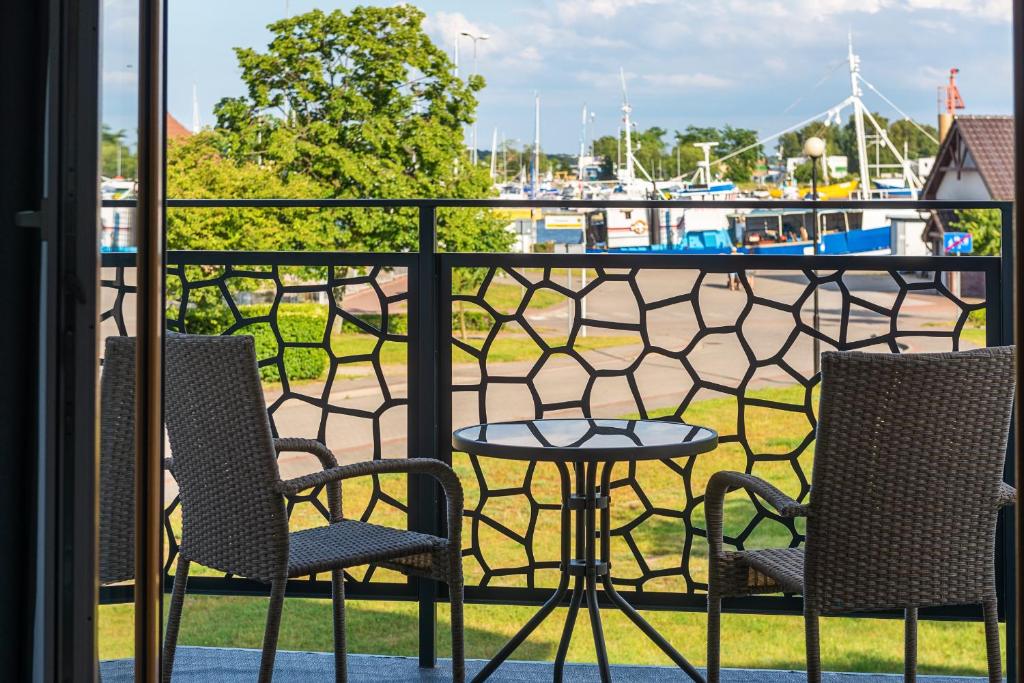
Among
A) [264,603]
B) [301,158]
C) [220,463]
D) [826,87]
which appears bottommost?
[264,603]

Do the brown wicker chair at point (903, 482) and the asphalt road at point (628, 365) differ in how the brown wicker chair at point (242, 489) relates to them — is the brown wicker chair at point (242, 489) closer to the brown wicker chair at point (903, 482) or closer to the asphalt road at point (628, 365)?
the brown wicker chair at point (903, 482)

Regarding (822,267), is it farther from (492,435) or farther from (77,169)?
(77,169)

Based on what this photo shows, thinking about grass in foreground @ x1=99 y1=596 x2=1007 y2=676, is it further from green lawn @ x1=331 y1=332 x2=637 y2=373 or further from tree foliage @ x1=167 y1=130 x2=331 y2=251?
green lawn @ x1=331 y1=332 x2=637 y2=373

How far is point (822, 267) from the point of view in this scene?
308 centimetres

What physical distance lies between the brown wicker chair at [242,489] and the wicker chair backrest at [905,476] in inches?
32.7

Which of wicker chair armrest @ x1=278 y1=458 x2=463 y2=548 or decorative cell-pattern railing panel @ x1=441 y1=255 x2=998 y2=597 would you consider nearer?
wicker chair armrest @ x1=278 y1=458 x2=463 y2=548

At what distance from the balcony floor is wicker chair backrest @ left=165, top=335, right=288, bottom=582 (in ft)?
2.35

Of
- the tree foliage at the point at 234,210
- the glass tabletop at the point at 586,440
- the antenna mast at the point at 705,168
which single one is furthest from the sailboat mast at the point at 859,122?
the glass tabletop at the point at 586,440

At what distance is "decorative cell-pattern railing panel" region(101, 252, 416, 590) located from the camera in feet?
10.2

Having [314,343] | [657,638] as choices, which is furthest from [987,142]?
[657,638]

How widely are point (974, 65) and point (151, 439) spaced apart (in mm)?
30551

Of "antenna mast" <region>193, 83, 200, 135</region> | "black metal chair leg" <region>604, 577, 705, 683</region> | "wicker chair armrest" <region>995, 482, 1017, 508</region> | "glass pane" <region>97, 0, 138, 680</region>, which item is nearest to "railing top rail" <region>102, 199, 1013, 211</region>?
"wicker chair armrest" <region>995, 482, 1017, 508</region>

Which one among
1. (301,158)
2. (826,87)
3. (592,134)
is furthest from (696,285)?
(826,87)

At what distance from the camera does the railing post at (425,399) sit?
310 centimetres
